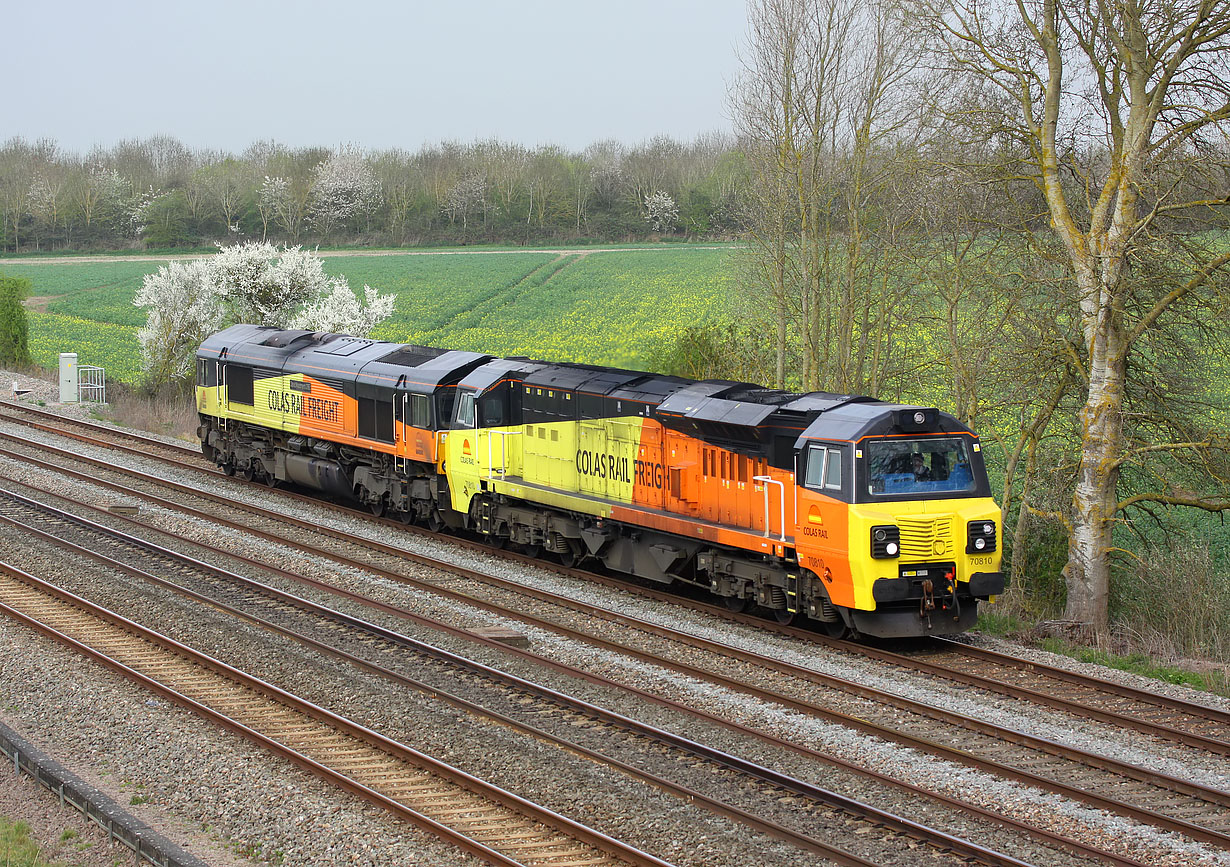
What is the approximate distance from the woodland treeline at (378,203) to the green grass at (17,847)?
268 feet

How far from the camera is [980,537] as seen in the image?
13.8 metres

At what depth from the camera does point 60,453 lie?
28.0m

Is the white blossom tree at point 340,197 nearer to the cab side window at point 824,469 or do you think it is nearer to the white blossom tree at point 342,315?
the white blossom tree at point 342,315

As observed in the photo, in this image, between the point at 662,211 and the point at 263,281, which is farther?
the point at 662,211

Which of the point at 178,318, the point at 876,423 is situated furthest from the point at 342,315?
the point at 876,423

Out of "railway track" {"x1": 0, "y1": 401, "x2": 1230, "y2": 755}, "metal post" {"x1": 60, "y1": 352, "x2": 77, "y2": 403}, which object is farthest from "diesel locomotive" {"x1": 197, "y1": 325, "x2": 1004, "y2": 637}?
"metal post" {"x1": 60, "y1": 352, "x2": 77, "y2": 403}

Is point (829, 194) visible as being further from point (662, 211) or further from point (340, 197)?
point (340, 197)

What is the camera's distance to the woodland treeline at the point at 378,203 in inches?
3629

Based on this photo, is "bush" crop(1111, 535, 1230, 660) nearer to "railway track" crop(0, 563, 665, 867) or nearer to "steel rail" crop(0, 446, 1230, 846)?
"steel rail" crop(0, 446, 1230, 846)

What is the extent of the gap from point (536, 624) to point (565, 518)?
3.48 meters

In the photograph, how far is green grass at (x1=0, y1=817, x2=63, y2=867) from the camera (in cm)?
850

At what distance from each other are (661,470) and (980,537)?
15.2 ft

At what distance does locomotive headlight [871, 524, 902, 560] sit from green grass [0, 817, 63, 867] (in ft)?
29.2

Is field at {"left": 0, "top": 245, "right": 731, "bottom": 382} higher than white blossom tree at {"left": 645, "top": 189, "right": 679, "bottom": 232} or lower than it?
lower
